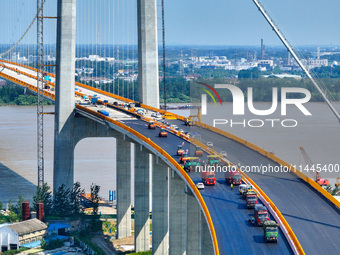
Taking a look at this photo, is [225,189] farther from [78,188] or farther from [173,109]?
[173,109]

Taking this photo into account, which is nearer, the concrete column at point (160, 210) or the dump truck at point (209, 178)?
the dump truck at point (209, 178)

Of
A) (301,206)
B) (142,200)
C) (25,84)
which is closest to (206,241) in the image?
(301,206)

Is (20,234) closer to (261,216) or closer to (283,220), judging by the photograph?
(261,216)

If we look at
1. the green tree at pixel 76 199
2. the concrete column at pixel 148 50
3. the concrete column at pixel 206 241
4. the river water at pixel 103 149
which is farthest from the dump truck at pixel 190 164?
the concrete column at pixel 148 50

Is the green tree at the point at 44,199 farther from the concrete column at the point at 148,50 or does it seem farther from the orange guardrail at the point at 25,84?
the orange guardrail at the point at 25,84

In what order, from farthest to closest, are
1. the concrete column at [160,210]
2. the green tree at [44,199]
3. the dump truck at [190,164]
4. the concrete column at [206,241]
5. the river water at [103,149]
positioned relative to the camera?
the river water at [103,149] → the green tree at [44,199] → the concrete column at [160,210] → the dump truck at [190,164] → the concrete column at [206,241]

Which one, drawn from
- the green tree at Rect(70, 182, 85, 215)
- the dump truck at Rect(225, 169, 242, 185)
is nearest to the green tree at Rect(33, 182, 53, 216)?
the green tree at Rect(70, 182, 85, 215)

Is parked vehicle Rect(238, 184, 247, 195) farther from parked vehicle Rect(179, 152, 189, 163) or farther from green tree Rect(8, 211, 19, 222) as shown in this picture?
green tree Rect(8, 211, 19, 222)
